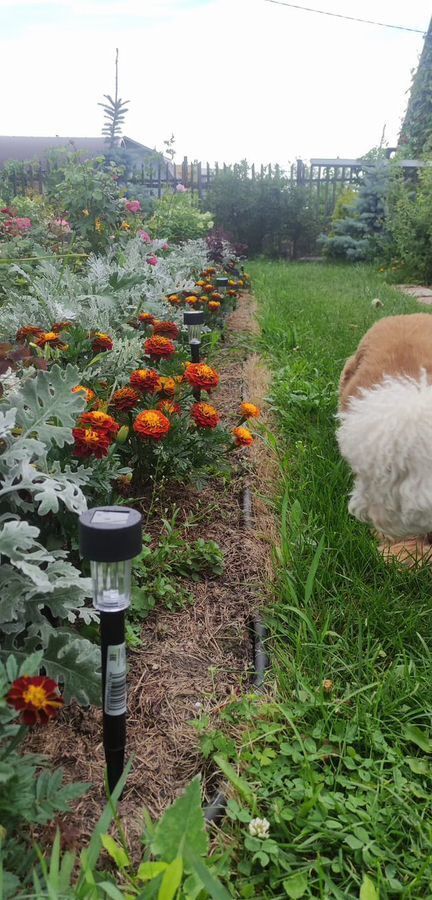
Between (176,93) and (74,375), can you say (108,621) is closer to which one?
(74,375)

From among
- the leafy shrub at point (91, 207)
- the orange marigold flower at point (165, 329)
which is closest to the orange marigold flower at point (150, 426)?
the orange marigold flower at point (165, 329)

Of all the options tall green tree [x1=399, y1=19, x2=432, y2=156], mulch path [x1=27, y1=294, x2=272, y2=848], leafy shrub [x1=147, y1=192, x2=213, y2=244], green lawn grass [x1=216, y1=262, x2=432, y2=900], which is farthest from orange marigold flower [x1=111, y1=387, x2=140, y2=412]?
tall green tree [x1=399, y1=19, x2=432, y2=156]

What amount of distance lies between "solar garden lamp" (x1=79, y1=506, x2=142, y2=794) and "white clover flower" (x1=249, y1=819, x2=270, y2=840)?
0.94 feet

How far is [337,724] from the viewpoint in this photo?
1.44m

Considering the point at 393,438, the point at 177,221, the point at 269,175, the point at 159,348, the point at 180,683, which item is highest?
the point at 269,175

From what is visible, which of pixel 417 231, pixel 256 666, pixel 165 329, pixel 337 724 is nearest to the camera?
pixel 337 724

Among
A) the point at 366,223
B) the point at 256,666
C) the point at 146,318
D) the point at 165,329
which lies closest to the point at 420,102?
the point at 366,223

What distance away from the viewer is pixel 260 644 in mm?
1750

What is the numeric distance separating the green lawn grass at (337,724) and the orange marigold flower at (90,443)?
0.72 m

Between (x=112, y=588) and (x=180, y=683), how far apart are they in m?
0.69

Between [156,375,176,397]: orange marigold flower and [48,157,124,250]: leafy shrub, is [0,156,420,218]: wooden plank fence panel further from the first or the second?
[156,375,176,397]: orange marigold flower

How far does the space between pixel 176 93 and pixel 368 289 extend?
867cm

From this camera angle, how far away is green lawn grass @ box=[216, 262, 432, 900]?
116cm

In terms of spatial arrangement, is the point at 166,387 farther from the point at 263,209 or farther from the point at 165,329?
the point at 263,209
